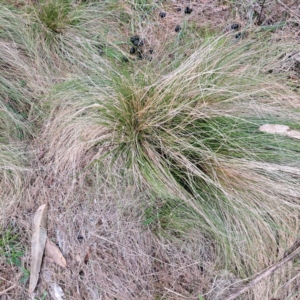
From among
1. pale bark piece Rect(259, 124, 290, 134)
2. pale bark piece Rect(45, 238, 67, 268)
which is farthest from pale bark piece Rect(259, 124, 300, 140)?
pale bark piece Rect(45, 238, 67, 268)

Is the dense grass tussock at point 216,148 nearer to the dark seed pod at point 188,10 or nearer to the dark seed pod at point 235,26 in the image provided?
the dark seed pod at point 235,26

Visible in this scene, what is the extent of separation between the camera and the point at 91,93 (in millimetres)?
1604

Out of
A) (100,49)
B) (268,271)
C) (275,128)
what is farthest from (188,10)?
(268,271)

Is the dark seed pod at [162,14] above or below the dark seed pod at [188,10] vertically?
below

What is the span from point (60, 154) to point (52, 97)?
0.29 m

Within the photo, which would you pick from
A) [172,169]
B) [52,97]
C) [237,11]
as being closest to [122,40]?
[52,97]

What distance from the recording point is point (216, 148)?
1.46 m

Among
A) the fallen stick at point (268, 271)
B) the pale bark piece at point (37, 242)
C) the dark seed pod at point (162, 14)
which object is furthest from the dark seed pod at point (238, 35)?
the pale bark piece at point (37, 242)

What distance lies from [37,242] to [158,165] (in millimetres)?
641

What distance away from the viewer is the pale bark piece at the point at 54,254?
1.55 m

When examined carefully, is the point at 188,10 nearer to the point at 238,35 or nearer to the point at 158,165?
the point at 238,35

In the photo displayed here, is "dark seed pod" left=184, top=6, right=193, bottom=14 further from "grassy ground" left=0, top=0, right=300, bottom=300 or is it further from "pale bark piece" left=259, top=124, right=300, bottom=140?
"pale bark piece" left=259, top=124, right=300, bottom=140

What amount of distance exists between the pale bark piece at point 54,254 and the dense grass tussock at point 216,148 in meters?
0.44

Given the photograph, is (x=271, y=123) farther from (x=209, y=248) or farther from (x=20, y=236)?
(x=20, y=236)
